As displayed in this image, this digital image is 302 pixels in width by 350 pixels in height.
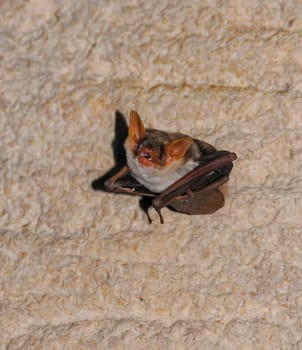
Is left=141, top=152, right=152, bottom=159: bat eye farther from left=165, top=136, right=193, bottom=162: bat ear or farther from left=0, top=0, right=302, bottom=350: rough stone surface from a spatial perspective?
left=0, top=0, right=302, bottom=350: rough stone surface

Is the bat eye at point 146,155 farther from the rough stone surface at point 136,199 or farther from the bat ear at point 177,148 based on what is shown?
the rough stone surface at point 136,199

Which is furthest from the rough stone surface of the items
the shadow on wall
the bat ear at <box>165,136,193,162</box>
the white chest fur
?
the bat ear at <box>165,136,193,162</box>

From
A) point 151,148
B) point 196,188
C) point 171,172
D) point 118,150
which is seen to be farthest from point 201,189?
point 118,150

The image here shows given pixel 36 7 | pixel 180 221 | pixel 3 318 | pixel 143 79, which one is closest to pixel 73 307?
pixel 3 318

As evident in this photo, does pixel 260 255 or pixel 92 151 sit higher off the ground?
pixel 92 151

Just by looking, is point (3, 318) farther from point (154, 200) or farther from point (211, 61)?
point (211, 61)

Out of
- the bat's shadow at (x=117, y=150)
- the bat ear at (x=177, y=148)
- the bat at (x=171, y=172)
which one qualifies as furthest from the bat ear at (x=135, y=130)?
the bat's shadow at (x=117, y=150)

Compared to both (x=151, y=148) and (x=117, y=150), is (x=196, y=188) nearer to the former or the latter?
(x=151, y=148)
